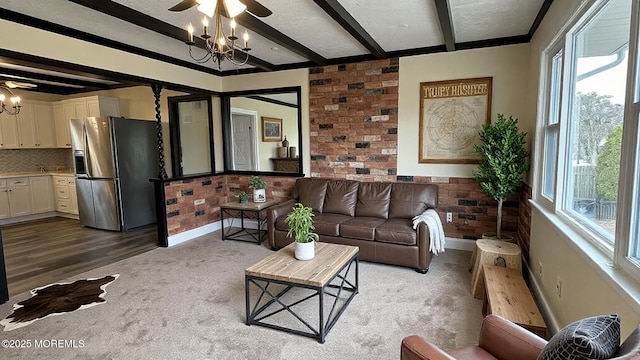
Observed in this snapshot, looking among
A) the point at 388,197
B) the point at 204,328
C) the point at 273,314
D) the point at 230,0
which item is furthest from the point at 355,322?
the point at 230,0

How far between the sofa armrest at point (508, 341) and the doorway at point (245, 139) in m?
5.39

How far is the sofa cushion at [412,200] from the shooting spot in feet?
13.0

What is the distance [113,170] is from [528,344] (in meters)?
5.72

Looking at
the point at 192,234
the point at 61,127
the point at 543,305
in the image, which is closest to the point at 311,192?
the point at 192,234

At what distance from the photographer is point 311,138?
194 inches

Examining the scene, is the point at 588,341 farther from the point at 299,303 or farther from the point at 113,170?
the point at 113,170

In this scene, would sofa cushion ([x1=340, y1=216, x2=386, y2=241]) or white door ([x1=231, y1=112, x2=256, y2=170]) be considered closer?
sofa cushion ([x1=340, y1=216, x2=386, y2=241])

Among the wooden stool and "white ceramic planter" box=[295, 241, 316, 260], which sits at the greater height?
"white ceramic planter" box=[295, 241, 316, 260]

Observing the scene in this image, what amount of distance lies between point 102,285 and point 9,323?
734 mm

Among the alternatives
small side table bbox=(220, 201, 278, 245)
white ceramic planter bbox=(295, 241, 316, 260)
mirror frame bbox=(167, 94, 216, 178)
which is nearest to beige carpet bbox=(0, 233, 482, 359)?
white ceramic planter bbox=(295, 241, 316, 260)

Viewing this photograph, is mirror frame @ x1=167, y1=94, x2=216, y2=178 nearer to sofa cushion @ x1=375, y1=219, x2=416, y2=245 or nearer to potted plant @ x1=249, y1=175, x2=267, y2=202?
potted plant @ x1=249, y1=175, x2=267, y2=202

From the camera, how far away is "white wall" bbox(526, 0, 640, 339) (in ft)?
4.54

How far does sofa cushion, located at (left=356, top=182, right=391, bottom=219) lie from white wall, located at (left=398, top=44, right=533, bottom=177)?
414 millimetres

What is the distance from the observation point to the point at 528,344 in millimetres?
1359
